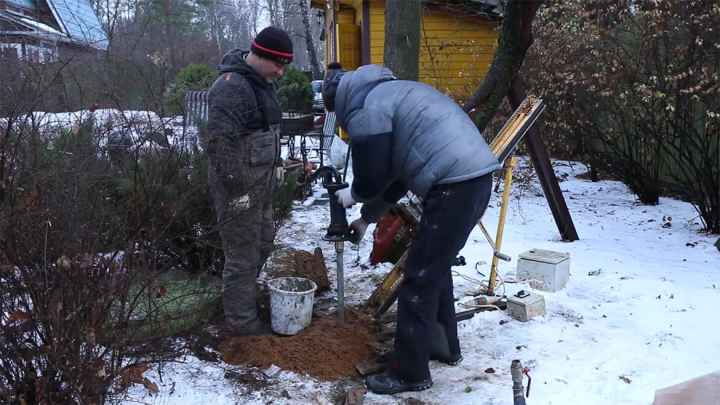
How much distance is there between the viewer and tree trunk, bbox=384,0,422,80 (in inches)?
244

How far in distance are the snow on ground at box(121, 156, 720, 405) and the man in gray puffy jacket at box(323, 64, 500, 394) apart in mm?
391

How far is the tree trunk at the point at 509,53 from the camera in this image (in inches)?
220

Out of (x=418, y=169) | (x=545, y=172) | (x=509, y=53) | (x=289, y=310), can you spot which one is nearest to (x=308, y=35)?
(x=509, y=53)

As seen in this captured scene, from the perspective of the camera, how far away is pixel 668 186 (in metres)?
7.48

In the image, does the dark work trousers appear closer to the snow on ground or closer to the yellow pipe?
the snow on ground

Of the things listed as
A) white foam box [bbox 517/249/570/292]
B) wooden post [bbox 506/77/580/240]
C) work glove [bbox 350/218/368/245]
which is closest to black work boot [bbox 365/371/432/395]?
work glove [bbox 350/218/368/245]

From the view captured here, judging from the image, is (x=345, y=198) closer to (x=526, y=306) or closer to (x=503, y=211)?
(x=503, y=211)

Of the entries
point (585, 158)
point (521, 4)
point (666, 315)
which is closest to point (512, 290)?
point (666, 315)

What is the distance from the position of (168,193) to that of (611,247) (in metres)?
4.48

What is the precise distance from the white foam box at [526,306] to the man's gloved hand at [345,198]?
1.48m

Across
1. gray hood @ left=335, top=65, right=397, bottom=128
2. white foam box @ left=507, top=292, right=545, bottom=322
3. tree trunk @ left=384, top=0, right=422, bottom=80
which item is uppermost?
tree trunk @ left=384, top=0, right=422, bottom=80

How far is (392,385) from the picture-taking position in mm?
3320

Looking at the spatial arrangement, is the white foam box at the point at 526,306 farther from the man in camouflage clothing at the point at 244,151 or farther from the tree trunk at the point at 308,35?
the tree trunk at the point at 308,35

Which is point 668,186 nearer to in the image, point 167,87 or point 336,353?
point 336,353
